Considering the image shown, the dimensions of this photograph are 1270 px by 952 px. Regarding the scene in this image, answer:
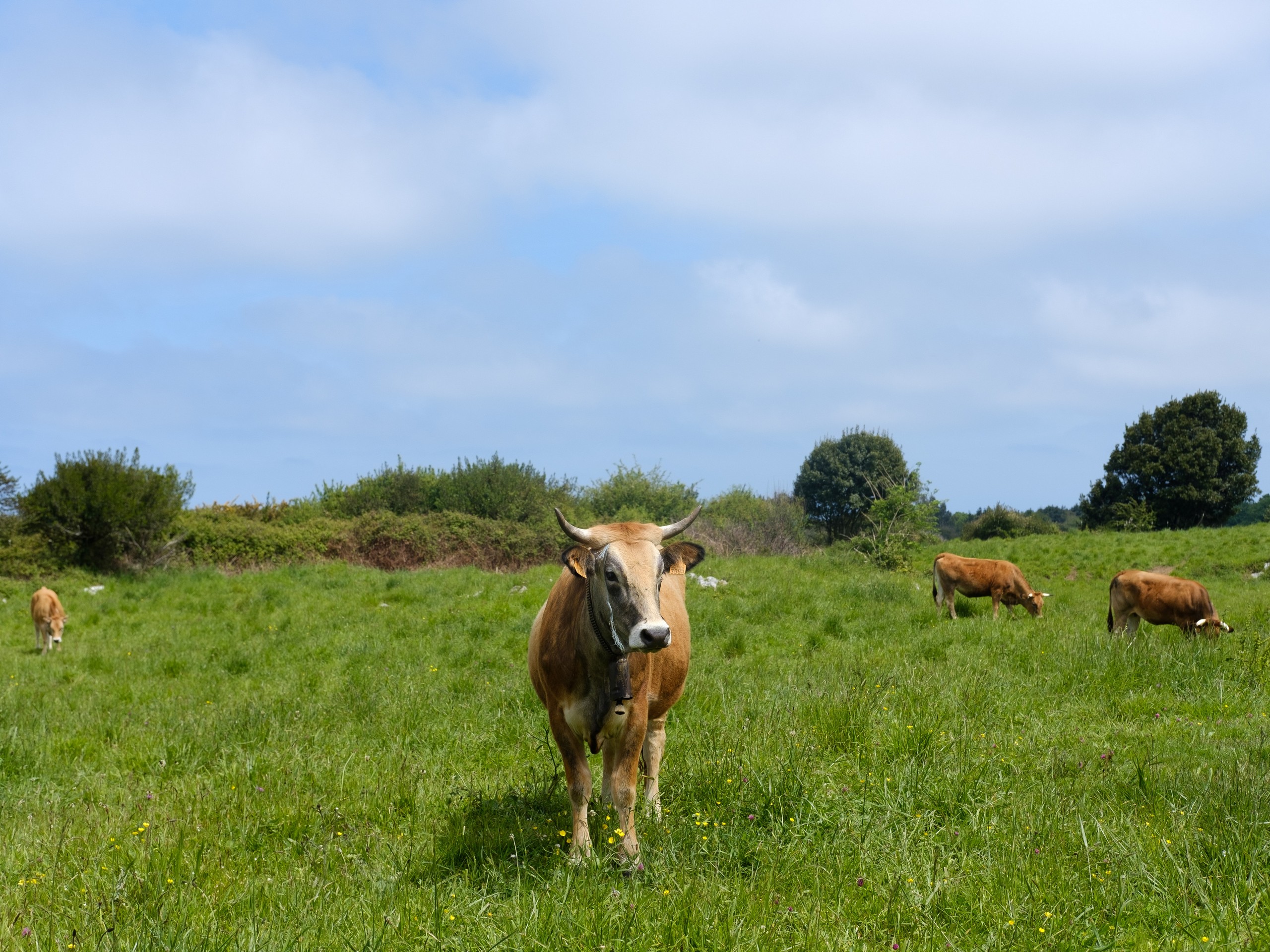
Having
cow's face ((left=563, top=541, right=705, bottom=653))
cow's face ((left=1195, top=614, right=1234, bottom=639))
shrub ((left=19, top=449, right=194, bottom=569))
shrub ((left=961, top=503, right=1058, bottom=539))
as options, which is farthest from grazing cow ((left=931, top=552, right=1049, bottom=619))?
shrub ((left=961, top=503, right=1058, bottom=539))

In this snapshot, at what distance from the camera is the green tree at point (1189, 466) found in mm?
51219

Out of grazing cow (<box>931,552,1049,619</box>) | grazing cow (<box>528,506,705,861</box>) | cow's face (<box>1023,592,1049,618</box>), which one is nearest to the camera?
grazing cow (<box>528,506,705,861</box>)

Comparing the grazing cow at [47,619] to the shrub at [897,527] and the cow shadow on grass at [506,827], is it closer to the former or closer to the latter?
the cow shadow on grass at [506,827]

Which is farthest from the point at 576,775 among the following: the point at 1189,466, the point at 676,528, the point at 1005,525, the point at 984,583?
the point at 1005,525

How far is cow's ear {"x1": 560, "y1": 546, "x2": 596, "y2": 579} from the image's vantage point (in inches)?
182

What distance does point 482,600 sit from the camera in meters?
16.2

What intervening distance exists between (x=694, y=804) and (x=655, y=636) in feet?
5.33

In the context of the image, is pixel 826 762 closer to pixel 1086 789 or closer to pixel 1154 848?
pixel 1086 789

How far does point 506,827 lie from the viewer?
16.8 feet

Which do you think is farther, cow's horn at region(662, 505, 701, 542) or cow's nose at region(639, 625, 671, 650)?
cow's horn at region(662, 505, 701, 542)

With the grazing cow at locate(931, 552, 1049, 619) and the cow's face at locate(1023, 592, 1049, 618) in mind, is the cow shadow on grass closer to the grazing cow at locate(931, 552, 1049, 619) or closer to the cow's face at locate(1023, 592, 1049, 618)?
the grazing cow at locate(931, 552, 1049, 619)

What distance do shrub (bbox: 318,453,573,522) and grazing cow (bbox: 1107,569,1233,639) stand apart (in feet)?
89.7

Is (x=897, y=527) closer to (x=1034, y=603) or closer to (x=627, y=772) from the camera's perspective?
(x=1034, y=603)

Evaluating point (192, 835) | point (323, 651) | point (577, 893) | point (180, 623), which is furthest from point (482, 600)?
point (577, 893)
